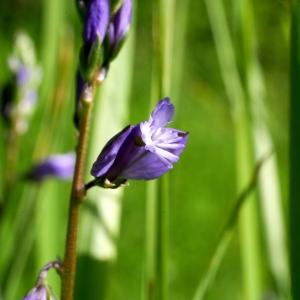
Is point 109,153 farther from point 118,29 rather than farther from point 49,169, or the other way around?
point 49,169

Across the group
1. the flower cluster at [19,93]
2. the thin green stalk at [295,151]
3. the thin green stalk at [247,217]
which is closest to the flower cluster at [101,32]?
the thin green stalk at [295,151]

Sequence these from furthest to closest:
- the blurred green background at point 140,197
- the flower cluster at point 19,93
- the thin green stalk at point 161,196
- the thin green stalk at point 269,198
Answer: the flower cluster at point 19,93 → the thin green stalk at point 269,198 → the blurred green background at point 140,197 → the thin green stalk at point 161,196

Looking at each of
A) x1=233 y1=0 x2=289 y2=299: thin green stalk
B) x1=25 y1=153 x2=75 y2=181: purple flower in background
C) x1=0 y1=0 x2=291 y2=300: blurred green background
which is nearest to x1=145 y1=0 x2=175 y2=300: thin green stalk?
x1=0 y1=0 x2=291 y2=300: blurred green background

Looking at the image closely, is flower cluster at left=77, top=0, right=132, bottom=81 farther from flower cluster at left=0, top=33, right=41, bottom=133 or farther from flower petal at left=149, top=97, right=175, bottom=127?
flower cluster at left=0, top=33, right=41, bottom=133

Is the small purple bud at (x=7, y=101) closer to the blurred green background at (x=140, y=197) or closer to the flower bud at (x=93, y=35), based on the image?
the blurred green background at (x=140, y=197)

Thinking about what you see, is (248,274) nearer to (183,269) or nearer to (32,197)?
(32,197)

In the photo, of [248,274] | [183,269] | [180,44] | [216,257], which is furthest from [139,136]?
[183,269]
